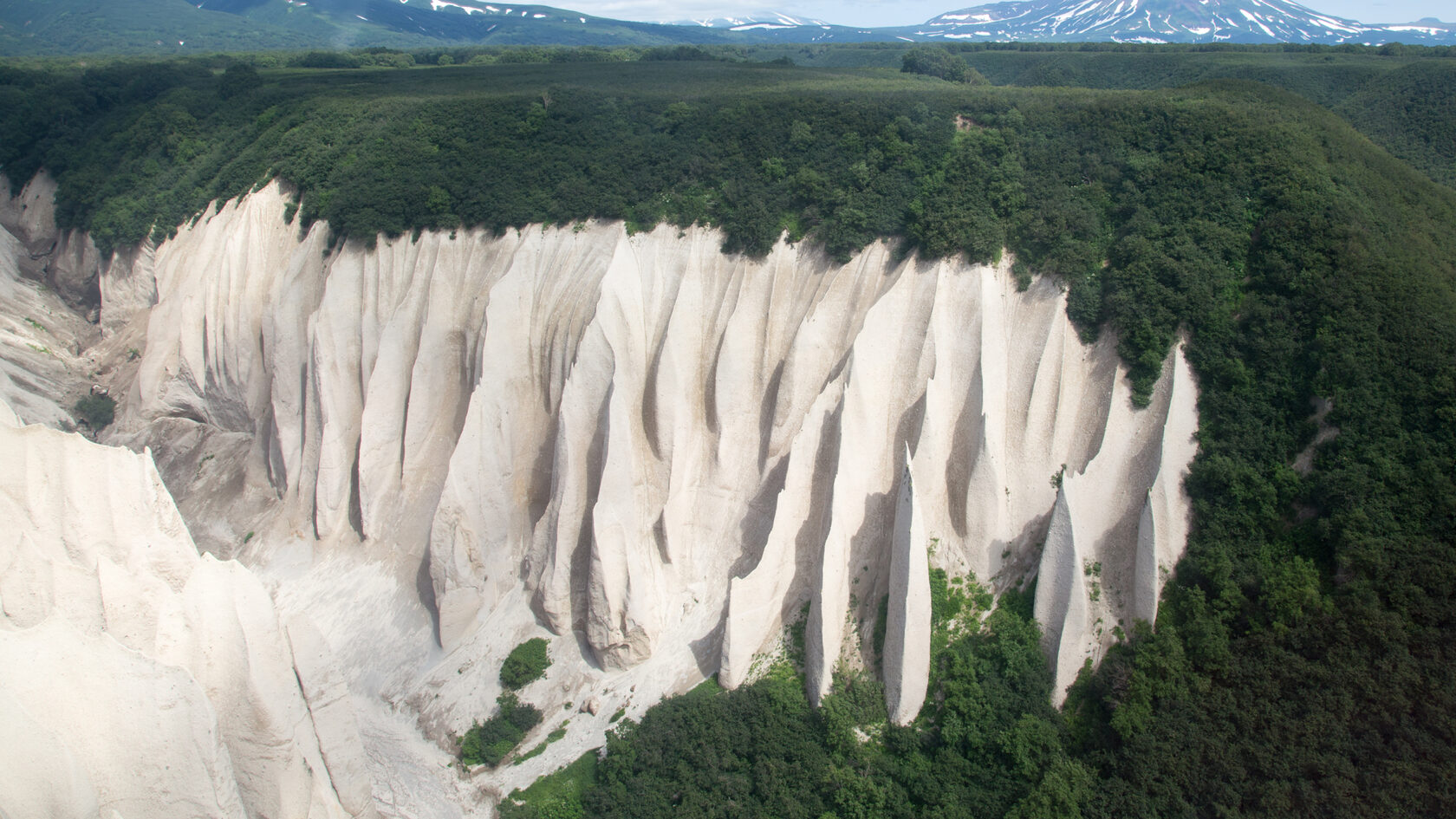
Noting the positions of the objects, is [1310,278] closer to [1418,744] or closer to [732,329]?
[1418,744]

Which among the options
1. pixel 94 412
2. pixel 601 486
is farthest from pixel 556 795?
pixel 94 412

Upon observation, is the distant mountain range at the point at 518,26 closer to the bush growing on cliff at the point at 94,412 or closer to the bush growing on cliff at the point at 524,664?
the bush growing on cliff at the point at 94,412

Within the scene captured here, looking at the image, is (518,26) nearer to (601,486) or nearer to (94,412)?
(94,412)

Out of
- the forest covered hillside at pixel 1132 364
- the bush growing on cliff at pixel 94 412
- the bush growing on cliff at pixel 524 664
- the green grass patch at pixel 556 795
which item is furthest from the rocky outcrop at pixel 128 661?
the bush growing on cliff at pixel 94 412

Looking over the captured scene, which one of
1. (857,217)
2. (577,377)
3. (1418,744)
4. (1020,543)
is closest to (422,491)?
(577,377)

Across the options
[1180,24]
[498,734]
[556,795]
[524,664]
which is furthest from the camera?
[1180,24]
